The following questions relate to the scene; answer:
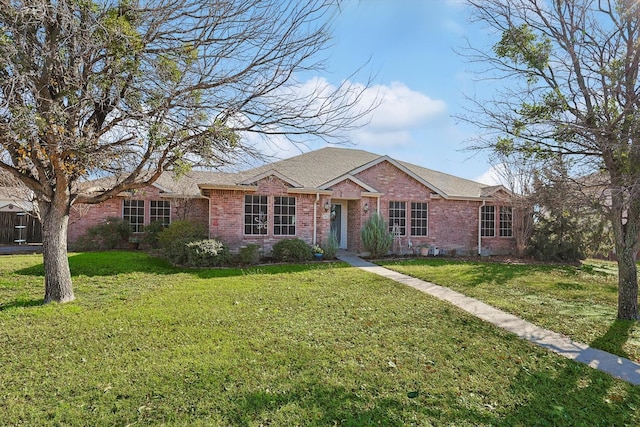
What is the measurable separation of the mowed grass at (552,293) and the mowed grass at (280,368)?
5.00 ft

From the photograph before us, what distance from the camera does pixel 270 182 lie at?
48.7 feet

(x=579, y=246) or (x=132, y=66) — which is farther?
(x=579, y=246)

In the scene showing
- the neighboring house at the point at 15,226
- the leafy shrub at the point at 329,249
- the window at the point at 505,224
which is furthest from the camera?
the window at the point at 505,224

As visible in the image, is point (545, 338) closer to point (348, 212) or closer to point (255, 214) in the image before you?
point (255, 214)

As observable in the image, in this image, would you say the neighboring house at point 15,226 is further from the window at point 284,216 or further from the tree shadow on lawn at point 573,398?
the tree shadow on lawn at point 573,398

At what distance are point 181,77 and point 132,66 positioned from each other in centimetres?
81

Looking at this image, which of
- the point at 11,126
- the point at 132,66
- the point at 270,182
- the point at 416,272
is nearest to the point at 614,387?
the point at 416,272

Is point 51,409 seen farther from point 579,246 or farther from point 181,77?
point 579,246

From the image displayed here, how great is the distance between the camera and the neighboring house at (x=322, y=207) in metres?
14.7

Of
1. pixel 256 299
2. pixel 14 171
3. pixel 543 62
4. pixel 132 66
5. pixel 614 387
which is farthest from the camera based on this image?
pixel 256 299

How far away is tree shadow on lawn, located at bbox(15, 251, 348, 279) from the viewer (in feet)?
36.0

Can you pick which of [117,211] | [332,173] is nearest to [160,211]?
[117,211]

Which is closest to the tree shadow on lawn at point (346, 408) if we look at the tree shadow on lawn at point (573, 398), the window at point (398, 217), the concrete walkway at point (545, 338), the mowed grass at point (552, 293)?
the tree shadow on lawn at point (573, 398)

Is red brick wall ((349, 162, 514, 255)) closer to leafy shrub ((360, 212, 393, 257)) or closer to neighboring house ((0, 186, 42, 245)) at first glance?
leafy shrub ((360, 212, 393, 257))
